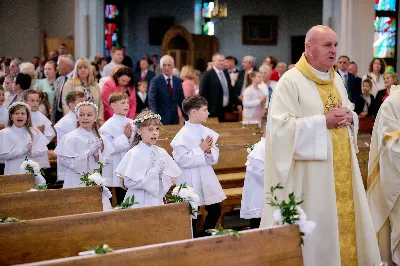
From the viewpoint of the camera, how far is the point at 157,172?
653 cm

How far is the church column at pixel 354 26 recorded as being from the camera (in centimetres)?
1588

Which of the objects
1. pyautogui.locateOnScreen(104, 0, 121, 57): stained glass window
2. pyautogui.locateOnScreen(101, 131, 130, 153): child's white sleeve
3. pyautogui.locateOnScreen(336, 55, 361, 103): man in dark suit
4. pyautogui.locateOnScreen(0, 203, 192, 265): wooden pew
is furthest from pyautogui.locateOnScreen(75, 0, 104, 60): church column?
pyautogui.locateOnScreen(0, 203, 192, 265): wooden pew

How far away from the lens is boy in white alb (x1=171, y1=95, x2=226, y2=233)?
23.6 ft

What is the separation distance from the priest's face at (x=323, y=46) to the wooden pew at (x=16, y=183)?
9.23ft

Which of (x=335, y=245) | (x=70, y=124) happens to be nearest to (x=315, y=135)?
(x=335, y=245)

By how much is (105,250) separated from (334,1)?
13.4 metres

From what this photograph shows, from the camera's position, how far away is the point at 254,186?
7125 millimetres

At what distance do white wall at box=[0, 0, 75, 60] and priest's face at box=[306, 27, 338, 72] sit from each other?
1616 centimetres

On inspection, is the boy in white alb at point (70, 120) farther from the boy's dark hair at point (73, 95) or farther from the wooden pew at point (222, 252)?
the wooden pew at point (222, 252)

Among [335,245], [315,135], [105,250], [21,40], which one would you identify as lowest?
[335,245]

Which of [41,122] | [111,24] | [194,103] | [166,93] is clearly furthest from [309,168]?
[111,24]

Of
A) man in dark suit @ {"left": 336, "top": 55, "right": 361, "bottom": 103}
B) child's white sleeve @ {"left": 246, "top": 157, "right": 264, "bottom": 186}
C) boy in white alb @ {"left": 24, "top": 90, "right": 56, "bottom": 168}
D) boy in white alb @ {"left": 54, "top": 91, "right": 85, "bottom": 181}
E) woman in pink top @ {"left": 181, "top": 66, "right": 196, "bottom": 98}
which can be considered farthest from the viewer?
man in dark suit @ {"left": 336, "top": 55, "right": 361, "bottom": 103}

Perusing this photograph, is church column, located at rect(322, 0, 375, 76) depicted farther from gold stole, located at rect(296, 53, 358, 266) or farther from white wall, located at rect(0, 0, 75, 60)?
gold stole, located at rect(296, 53, 358, 266)

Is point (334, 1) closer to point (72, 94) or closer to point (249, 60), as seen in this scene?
point (249, 60)
